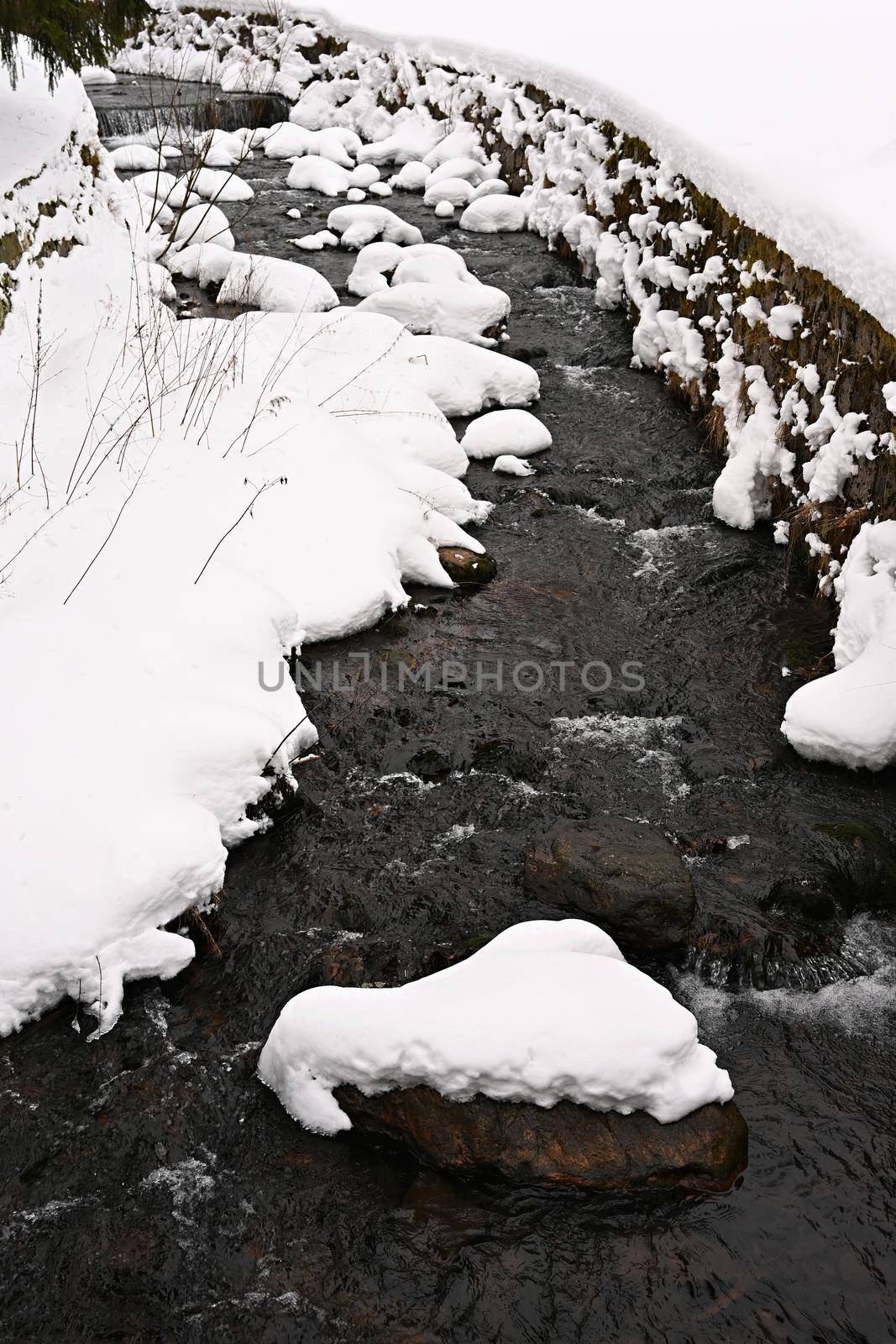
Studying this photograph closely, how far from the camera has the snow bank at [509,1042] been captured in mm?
3148

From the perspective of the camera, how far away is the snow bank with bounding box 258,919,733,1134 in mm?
3148

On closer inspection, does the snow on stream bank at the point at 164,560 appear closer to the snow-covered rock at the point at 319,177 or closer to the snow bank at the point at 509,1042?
the snow bank at the point at 509,1042

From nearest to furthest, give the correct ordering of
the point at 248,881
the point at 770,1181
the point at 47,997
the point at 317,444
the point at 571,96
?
the point at 770,1181, the point at 47,997, the point at 248,881, the point at 317,444, the point at 571,96

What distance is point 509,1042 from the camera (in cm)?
316

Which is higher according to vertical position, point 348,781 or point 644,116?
point 644,116

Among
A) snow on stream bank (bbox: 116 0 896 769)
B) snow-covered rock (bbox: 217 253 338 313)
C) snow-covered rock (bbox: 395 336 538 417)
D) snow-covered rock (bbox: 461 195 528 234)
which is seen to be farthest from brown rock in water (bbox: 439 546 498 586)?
snow-covered rock (bbox: 461 195 528 234)

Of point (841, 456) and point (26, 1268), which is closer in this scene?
point (26, 1268)

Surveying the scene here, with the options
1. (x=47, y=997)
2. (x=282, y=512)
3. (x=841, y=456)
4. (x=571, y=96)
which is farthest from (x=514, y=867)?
(x=571, y=96)

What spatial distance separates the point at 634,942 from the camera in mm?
3920

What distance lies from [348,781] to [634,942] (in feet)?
4.98

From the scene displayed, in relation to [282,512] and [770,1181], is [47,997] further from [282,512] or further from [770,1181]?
[282,512]

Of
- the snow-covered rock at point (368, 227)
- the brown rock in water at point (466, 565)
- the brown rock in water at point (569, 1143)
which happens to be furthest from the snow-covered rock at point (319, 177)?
the brown rock in water at point (569, 1143)

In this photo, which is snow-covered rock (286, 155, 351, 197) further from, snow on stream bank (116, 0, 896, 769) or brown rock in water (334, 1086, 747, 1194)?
brown rock in water (334, 1086, 747, 1194)

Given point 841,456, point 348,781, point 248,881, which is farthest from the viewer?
point 841,456
